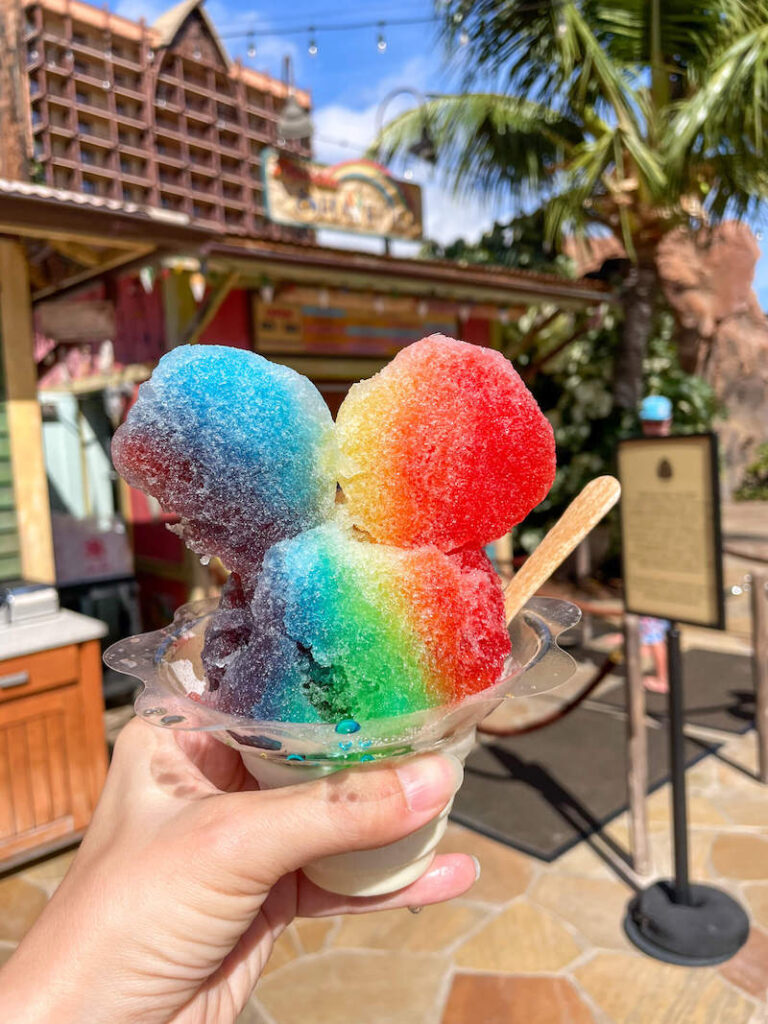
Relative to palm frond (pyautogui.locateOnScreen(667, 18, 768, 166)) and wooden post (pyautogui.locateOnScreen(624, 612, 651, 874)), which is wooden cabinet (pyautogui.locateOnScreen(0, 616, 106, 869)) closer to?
wooden post (pyautogui.locateOnScreen(624, 612, 651, 874))

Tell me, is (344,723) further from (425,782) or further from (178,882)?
(178,882)

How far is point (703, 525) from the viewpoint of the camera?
3100mm

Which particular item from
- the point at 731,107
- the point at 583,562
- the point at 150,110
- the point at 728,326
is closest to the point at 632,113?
the point at 731,107

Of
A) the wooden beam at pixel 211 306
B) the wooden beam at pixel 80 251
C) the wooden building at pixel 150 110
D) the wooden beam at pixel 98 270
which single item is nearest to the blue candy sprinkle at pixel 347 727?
the wooden beam at pixel 98 270

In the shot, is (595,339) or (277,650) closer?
(277,650)

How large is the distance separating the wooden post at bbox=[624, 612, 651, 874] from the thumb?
2503 millimetres

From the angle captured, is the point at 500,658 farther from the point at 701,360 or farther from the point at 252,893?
the point at 701,360

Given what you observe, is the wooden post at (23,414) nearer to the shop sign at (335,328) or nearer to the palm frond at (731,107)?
the shop sign at (335,328)

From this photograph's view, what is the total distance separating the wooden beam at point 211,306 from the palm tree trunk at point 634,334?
4.55m

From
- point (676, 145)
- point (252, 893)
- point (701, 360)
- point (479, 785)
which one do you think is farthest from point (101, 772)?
point (701, 360)

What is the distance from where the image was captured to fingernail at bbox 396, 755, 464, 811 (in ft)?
3.52

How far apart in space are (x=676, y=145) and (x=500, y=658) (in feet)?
23.0

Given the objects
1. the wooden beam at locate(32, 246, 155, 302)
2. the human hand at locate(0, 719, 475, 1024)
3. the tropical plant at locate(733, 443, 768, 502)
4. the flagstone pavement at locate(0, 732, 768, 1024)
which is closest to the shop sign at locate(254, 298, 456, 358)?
the wooden beam at locate(32, 246, 155, 302)

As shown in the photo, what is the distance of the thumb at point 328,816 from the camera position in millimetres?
1052
